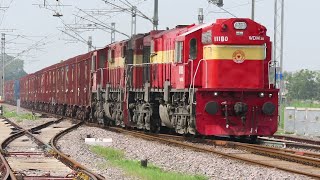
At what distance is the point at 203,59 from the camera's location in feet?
62.6

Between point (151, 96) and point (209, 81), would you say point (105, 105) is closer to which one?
point (151, 96)

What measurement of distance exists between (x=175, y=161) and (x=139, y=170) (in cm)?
220

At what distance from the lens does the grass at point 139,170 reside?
11.6m

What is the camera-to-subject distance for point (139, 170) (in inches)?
497

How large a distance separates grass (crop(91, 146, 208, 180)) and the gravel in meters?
0.23

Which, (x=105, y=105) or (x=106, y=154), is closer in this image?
(x=106, y=154)

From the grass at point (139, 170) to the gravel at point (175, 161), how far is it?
23cm

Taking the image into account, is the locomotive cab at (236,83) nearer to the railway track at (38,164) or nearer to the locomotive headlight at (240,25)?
the locomotive headlight at (240,25)

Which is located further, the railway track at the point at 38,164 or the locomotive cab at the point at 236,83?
the locomotive cab at the point at 236,83

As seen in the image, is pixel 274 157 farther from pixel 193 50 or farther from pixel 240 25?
pixel 193 50

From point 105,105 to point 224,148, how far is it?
12.4m

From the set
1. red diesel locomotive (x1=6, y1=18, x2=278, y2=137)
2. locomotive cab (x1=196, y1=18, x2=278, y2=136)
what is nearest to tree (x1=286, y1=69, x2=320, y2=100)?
red diesel locomotive (x1=6, y1=18, x2=278, y2=137)

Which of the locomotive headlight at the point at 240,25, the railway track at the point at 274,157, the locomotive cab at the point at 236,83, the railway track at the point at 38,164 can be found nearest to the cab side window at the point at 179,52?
the locomotive cab at the point at 236,83

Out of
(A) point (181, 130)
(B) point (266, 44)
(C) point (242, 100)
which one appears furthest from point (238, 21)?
(A) point (181, 130)
